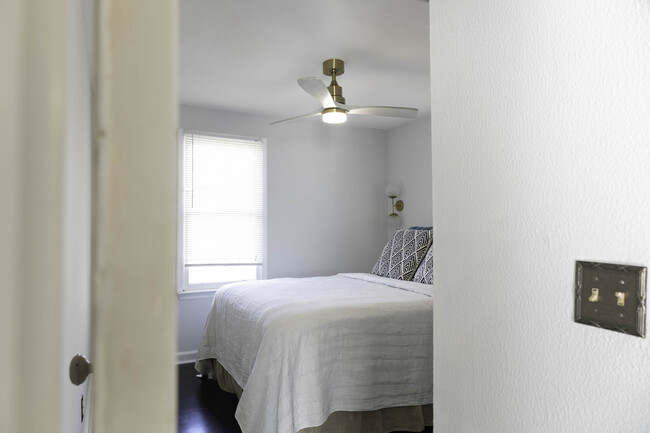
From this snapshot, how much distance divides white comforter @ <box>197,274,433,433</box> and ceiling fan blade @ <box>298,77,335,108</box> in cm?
130

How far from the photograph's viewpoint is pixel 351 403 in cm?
235

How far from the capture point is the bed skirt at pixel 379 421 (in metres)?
2.34

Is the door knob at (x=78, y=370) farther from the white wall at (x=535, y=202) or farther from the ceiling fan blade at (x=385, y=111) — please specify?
the ceiling fan blade at (x=385, y=111)

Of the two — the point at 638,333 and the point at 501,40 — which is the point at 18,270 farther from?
the point at 501,40

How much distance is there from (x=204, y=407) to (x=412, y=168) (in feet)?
10.3

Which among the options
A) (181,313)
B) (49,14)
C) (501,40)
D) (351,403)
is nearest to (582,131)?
(501,40)

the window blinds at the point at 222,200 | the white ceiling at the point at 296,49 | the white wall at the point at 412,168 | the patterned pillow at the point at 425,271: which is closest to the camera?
the white ceiling at the point at 296,49

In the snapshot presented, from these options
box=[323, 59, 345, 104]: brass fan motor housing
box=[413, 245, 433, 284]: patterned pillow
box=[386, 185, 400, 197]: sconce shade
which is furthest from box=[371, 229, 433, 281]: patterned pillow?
box=[323, 59, 345, 104]: brass fan motor housing

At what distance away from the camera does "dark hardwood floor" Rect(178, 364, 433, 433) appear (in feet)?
8.92

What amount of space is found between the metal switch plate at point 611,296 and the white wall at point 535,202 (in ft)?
0.06

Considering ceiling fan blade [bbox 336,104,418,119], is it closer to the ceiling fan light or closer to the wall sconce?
the ceiling fan light

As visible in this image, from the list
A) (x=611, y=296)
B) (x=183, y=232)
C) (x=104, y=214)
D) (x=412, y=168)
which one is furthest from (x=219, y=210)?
(x=104, y=214)

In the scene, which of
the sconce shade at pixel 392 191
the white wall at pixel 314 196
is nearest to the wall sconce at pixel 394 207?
the sconce shade at pixel 392 191

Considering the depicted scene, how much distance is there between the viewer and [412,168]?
4.79m
